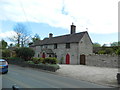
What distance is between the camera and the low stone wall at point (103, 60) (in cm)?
2081

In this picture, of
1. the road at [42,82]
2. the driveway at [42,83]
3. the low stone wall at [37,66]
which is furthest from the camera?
the low stone wall at [37,66]

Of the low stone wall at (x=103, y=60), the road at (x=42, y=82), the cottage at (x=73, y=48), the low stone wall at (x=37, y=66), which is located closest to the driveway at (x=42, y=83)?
the road at (x=42, y=82)

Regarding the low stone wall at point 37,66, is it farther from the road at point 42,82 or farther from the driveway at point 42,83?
the driveway at point 42,83

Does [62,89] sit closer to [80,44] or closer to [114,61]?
[114,61]

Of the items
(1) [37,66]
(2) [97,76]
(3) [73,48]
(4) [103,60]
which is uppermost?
(3) [73,48]

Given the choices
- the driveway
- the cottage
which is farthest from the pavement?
the cottage

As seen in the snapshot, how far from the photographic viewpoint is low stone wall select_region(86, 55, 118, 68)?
68.3ft

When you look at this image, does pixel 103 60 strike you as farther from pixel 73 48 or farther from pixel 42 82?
pixel 42 82

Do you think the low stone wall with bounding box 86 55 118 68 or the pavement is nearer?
the pavement

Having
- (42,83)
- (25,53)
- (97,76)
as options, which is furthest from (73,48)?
(42,83)

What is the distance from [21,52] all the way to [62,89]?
1919 cm

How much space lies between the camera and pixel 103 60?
22.3 metres

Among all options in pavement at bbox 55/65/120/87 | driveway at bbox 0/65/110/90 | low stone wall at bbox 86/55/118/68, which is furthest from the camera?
low stone wall at bbox 86/55/118/68

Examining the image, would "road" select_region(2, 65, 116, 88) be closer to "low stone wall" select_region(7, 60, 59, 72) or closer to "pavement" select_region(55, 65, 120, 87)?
"pavement" select_region(55, 65, 120, 87)
